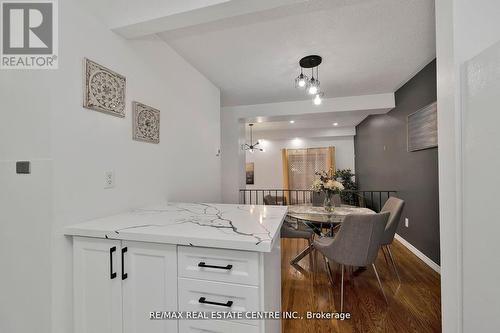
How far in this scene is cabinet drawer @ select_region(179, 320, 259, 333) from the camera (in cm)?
89

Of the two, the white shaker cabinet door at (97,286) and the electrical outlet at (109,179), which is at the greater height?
the electrical outlet at (109,179)

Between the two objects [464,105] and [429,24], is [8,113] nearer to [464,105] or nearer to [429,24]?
[464,105]

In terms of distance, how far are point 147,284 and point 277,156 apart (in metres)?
6.45

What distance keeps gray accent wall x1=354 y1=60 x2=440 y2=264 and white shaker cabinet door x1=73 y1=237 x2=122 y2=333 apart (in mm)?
3102

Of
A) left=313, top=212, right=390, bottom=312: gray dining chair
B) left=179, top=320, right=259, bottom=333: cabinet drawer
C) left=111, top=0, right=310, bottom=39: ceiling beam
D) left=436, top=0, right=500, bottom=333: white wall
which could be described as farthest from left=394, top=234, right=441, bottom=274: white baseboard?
left=111, top=0, right=310, bottom=39: ceiling beam

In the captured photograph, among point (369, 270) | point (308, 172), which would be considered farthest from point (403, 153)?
point (308, 172)

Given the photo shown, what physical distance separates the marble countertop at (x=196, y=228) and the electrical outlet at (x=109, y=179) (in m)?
0.21

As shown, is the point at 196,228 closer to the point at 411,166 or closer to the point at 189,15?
the point at 189,15

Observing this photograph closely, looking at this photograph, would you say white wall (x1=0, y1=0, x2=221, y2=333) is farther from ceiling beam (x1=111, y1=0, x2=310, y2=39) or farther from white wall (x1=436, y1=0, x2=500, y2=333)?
white wall (x1=436, y1=0, x2=500, y2=333)

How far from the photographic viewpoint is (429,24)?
1753 mm

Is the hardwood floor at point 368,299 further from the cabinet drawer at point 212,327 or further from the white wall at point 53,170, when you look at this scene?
the white wall at point 53,170

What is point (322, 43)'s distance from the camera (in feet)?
6.56

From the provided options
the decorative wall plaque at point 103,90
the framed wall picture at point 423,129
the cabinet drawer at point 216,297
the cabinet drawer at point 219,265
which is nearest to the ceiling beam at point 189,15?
the decorative wall plaque at point 103,90

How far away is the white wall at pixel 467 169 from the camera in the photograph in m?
0.84
